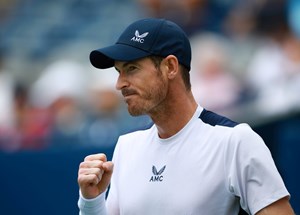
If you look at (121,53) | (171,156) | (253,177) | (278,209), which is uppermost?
(121,53)

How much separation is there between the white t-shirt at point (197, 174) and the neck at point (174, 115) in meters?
0.03

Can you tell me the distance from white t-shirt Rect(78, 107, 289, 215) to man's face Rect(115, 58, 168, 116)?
21cm

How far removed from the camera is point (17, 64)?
11.8 meters

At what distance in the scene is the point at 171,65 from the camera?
3938mm

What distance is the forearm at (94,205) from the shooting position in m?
3.94

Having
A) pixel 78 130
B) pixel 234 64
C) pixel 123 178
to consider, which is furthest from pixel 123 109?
pixel 123 178

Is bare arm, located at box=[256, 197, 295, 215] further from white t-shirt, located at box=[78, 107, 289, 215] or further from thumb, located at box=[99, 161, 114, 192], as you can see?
thumb, located at box=[99, 161, 114, 192]

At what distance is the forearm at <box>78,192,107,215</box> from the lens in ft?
12.9

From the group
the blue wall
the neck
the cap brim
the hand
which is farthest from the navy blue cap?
the blue wall

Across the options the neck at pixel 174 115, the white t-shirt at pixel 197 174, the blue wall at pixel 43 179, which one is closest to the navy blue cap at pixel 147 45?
the neck at pixel 174 115

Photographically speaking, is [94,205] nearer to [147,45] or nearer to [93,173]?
[93,173]

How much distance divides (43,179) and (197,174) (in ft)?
12.2

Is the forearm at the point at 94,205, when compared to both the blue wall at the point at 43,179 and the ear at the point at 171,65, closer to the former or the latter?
the ear at the point at 171,65

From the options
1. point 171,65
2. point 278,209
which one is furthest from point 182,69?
point 278,209
